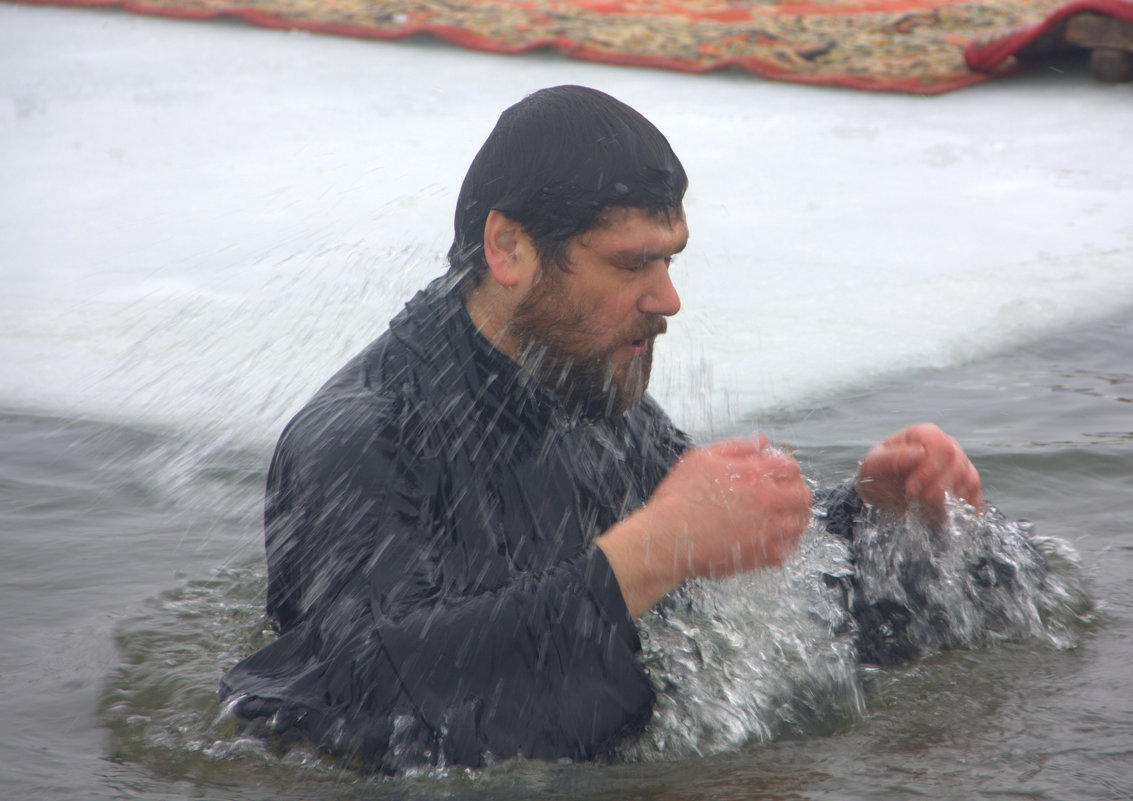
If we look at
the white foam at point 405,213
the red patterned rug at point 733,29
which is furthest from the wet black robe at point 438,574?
the red patterned rug at point 733,29

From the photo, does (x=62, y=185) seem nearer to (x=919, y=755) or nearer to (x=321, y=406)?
(x=321, y=406)

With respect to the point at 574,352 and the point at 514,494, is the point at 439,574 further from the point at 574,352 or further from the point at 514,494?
the point at 574,352

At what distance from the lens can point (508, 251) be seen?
7.66 feet

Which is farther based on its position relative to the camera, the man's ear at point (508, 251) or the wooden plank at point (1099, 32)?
the wooden plank at point (1099, 32)

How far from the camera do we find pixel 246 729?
2.35 metres

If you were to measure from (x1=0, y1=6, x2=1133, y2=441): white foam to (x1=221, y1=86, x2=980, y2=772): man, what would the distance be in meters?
2.00

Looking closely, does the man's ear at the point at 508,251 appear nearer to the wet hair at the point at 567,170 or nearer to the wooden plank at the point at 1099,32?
the wet hair at the point at 567,170

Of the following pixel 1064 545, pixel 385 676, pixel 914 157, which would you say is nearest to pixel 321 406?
pixel 385 676

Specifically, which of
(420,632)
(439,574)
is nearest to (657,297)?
(439,574)

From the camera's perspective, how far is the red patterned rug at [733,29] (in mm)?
8445

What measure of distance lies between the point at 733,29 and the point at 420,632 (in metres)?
7.90

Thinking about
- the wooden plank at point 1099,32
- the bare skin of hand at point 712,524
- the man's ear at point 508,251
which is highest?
the wooden plank at point 1099,32

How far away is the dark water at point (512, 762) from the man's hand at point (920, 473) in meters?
0.37

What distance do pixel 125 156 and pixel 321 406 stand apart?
5.62m
